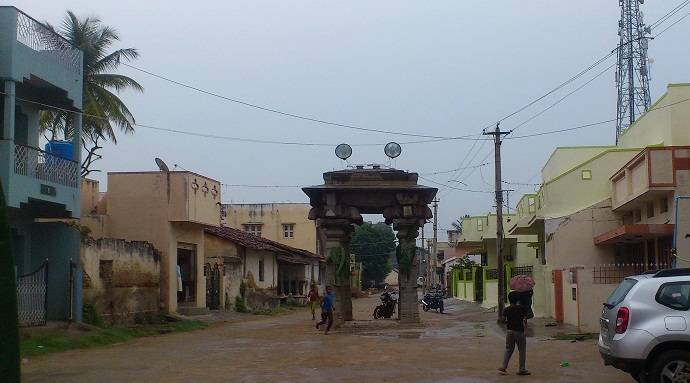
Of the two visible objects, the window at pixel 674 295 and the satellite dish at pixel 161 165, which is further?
the satellite dish at pixel 161 165

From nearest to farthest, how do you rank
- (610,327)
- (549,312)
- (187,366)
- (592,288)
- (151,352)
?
(610,327) → (187,366) → (151,352) → (592,288) → (549,312)

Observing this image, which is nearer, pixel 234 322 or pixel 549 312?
pixel 549 312

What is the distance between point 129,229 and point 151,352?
13673 millimetres

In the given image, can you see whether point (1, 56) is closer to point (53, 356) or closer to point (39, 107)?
point (39, 107)

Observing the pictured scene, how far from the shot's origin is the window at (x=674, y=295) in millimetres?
10328

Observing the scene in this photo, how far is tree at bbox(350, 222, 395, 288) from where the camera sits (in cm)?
9894

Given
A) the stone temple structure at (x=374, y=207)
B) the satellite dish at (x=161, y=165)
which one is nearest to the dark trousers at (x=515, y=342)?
the stone temple structure at (x=374, y=207)

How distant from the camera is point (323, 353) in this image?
18172 millimetres

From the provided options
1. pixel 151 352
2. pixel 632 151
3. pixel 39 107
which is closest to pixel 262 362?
→ pixel 151 352

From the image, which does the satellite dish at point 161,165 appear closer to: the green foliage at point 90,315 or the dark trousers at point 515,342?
the green foliage at point 90,315

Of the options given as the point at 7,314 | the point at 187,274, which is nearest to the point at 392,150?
the point at 187,274

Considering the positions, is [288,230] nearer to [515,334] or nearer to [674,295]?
[515,334]

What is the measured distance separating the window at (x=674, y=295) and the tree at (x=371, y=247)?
8667 centimetres

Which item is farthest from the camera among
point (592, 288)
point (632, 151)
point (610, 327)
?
point (632, 151)
